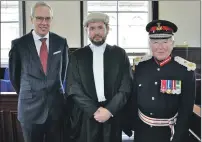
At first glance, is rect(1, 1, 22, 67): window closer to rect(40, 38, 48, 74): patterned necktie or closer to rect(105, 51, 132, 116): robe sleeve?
rect(40, 38, 48, 74): patterned necktie

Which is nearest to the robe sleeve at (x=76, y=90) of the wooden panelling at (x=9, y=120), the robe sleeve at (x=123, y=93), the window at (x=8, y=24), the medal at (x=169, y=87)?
the robe sleeve at (x=123, y=93)

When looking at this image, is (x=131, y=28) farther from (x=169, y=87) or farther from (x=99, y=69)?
(x=169, y=87)

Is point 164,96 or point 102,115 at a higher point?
point 164,96

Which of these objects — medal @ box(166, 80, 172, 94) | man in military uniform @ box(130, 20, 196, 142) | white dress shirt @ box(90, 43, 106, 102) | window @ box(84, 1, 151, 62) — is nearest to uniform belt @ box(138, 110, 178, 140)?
man in military uniform @ box(130, 20, 196, 142)

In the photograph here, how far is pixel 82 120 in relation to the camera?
1.99m

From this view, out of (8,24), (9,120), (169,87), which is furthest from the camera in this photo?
(8,24)

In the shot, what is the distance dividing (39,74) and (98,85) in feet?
1.33

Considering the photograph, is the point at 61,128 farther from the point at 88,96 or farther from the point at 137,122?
the point at 137,122

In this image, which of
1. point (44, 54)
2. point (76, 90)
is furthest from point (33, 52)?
point (76, 90)

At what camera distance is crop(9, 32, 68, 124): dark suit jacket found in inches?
75.0

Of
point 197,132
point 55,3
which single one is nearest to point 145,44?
point 55,3

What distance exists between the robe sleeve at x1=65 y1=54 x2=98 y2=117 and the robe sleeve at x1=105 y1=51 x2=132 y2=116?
4.5 inches

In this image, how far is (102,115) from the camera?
73.1 inches

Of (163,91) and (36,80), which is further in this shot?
(36,80)
